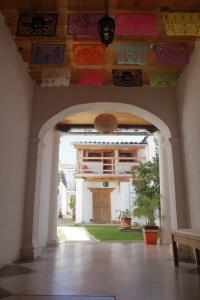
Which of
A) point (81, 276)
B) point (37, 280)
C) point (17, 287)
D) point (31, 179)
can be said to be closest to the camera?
point (17, 287)

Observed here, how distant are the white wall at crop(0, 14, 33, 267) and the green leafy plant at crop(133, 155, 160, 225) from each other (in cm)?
369

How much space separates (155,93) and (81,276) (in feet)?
12.5

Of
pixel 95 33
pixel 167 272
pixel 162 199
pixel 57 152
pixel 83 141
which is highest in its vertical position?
pixel 83 141

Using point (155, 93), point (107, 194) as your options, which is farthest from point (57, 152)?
point (107, 194)

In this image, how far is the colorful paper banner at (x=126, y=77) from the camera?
5035mm

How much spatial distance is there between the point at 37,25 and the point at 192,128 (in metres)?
2.96

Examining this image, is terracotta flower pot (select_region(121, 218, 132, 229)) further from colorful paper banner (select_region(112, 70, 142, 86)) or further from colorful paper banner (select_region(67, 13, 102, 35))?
colorful paper banner (select_region(67, 13, 102, 35))

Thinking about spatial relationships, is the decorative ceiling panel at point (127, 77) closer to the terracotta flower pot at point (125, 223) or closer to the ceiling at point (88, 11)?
the ceiling at point (88, 11)

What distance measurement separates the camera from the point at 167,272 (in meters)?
3.53

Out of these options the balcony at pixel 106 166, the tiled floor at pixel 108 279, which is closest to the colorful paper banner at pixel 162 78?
the tiled floor at pixel 108 279

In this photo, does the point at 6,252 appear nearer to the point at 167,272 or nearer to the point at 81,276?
the point at 81,276

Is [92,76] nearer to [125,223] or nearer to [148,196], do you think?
[148,196]

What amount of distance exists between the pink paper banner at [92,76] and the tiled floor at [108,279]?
325cm

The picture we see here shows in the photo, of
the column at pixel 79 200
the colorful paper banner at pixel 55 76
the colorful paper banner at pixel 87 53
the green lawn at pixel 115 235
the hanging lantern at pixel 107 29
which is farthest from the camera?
the column at pixel 79 200
